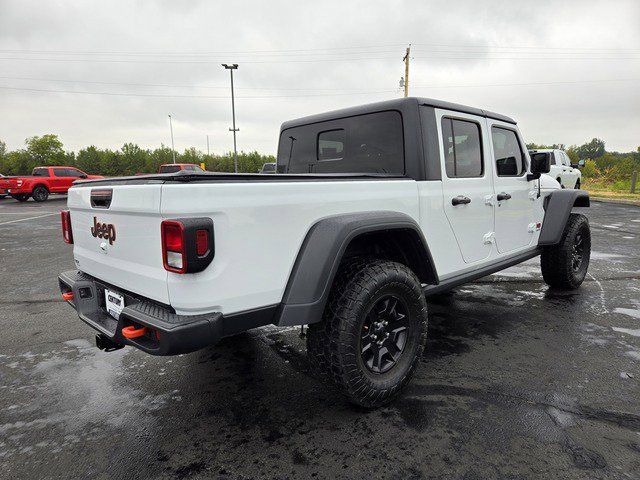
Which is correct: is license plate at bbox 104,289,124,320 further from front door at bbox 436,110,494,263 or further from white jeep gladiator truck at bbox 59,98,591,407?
front door at bbox 436,110,494,263

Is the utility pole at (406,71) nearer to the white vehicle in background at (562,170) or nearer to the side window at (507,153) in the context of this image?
the white vehicle in background at (562,170)

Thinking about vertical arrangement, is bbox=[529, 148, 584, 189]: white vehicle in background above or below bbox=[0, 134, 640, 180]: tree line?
below

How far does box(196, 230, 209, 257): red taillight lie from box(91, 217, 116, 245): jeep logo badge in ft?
2.43

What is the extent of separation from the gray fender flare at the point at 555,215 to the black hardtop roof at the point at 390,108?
993 mm

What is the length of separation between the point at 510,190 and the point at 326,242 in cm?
234

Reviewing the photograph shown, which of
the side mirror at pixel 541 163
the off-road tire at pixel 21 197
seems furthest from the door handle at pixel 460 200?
the off-road tire at pixel 21 197

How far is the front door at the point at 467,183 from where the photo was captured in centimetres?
302

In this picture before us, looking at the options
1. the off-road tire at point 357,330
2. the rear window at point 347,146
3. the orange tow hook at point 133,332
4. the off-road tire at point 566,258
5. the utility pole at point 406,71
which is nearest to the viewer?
the orange tow hook at point 133,332

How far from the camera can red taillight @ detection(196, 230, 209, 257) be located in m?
1.81

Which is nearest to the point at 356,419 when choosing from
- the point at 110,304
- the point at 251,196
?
the point at 251,196

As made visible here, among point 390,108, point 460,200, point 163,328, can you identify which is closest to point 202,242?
A: point 163,328

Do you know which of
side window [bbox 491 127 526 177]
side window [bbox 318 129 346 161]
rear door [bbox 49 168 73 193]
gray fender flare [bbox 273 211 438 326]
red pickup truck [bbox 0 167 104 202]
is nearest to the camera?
gray fender flare [bbox 273 211 438 326]

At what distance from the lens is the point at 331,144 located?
11.9ft

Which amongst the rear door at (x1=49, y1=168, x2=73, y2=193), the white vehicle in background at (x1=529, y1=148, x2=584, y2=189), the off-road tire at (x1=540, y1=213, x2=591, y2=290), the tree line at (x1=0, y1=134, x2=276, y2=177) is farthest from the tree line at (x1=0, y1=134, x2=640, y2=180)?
the off-road tire at (x1=540, y1=213, x2=591, y2=290)
